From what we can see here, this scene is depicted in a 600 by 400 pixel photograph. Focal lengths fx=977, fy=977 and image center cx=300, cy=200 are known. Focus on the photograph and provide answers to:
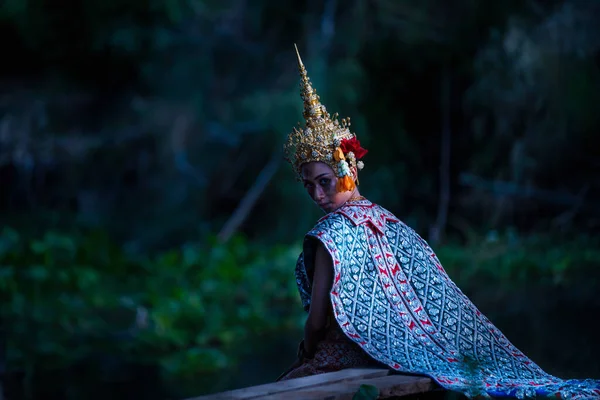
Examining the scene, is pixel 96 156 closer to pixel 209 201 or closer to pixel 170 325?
pixel 209 201

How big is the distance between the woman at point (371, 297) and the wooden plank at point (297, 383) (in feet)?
0.26

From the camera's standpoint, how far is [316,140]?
127 inches

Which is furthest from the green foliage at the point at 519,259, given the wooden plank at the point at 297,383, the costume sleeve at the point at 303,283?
the wooden plank at the point at 297,383

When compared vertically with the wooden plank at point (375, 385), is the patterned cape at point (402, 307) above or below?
above

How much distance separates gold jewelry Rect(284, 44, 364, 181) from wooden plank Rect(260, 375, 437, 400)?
702mm

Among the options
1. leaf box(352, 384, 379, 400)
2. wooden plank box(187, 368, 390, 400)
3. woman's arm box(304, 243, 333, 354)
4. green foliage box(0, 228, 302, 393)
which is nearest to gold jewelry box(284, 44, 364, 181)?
woman's arm box(304, 243, 333, 354)

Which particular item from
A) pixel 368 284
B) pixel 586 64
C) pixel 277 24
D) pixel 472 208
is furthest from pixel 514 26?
pixel 368 284

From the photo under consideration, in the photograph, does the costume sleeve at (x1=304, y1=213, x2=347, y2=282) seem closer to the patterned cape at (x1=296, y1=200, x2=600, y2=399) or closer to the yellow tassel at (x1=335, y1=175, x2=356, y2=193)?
the patterned cape at (x1=296, y1=200, x2=600, y2=399)

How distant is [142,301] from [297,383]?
5.39m

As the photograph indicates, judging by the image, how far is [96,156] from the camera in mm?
10047

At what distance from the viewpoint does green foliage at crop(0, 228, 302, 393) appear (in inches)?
277

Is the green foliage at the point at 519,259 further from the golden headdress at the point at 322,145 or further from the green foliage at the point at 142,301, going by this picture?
the golden headdress at the point at 322,145

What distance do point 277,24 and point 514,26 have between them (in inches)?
96.5

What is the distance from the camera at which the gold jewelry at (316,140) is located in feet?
10.5
